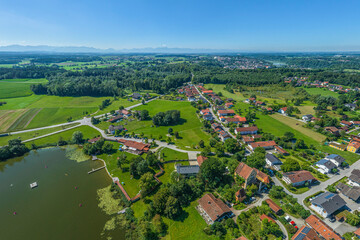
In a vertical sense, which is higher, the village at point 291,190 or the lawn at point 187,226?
the village at point 291,190

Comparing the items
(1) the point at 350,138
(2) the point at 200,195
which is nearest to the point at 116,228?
(2) the point at 200,195

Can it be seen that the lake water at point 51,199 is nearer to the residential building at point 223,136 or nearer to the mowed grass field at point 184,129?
the mowed grass field at point 184,129

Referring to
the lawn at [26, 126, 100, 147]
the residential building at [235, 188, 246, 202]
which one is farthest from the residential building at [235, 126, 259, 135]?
the lawn at [26, 126, 100, 147]

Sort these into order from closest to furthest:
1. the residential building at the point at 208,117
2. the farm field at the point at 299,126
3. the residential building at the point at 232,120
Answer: the farm field at the point at 299,126, the residential building at the point at 232,120, the residential building at the point at 208,117

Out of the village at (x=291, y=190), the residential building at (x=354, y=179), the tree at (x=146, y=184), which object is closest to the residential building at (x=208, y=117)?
the village at (x=291, y=190)

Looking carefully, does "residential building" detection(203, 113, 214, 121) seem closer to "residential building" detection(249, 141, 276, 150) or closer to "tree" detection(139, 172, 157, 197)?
"residential building" detection(249, 141, 276, 150)
